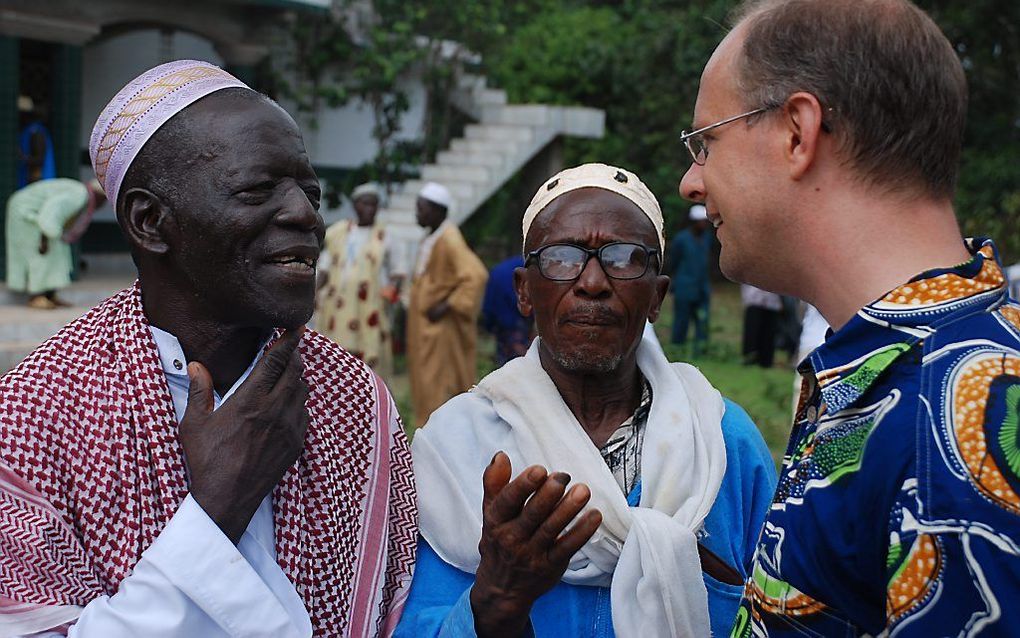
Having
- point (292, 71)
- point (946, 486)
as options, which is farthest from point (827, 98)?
point (292, 71)

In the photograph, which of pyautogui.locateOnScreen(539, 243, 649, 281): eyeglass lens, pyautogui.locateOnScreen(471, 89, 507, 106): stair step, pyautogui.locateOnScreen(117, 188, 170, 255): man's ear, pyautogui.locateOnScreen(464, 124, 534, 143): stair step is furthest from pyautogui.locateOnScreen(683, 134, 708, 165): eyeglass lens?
pyautogui.locateOnScreen(471, 89, 507, 106): stair step

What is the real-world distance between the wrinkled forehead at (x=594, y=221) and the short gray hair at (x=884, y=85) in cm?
91

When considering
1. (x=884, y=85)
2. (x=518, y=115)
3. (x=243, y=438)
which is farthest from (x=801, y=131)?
(x=518, y=115)

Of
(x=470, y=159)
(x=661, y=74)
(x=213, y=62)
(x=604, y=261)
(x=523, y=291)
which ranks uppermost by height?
(x=661, y=74)

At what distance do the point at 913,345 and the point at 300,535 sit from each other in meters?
1.16

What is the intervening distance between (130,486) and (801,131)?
4.16 ft

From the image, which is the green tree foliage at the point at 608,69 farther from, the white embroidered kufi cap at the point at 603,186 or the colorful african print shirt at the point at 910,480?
the colorful african print shirt at the point at 910,480

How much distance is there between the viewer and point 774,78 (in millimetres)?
1648

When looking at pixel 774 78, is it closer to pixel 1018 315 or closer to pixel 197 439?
pixel 1018 315

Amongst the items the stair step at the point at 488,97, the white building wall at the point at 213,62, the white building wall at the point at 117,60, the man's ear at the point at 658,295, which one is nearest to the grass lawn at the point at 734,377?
the white building wall at the point at 213,62

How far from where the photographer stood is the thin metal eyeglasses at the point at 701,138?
5.59 ft

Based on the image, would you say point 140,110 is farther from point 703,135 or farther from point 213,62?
point 213,62


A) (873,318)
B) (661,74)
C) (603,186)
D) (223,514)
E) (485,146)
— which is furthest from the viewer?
(661,74)

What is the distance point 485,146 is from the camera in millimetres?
15211
